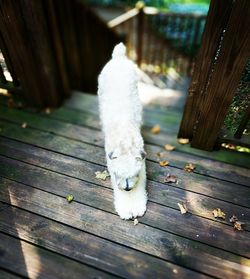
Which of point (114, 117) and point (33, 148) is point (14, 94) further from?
point (114, 117)

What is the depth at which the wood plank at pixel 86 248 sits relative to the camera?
222cm

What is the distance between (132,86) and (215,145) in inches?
48.1

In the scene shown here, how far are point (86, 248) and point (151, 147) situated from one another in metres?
1.47

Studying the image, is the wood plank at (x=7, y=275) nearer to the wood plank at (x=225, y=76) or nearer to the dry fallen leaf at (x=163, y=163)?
the dry fallen leaf at (x=163, y=163)

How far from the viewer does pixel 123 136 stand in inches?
97.4

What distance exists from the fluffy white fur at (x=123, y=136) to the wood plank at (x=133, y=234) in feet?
0.54

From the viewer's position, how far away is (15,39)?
10.2ft

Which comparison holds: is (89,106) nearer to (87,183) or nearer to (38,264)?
(87,183)

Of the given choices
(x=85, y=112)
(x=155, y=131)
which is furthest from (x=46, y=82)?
(x=155, y=131)

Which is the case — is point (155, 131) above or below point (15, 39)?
below

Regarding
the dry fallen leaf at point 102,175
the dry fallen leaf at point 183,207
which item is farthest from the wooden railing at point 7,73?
the dry fallen leaf at point 183,207

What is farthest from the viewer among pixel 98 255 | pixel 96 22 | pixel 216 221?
pixel 96 22

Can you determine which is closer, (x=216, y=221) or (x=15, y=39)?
(x=216, y=221)

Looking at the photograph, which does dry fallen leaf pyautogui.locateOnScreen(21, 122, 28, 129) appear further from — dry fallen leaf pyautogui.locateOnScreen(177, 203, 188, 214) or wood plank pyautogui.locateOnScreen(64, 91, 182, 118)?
dry fallen leaf pyautogui.locateOnScreen(177, 203, 188, 214)
